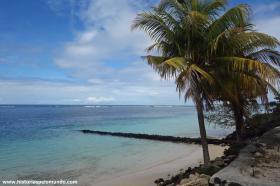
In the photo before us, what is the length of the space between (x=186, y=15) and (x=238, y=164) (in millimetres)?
4659

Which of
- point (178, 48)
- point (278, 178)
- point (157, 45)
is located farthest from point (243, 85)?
point (278, 178)

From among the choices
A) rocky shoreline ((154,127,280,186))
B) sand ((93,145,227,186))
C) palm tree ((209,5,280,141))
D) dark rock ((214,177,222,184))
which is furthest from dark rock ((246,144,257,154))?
sand ((93,145,227,186))

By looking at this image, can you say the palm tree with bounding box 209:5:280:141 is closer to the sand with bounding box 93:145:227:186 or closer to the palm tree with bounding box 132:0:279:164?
the palm tree with bounding box 132:0:279:164

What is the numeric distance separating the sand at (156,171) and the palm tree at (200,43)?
3.85 m

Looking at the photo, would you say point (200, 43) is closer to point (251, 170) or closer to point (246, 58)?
point (246, 58)

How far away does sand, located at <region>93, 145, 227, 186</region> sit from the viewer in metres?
12.0

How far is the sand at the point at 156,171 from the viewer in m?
12.0

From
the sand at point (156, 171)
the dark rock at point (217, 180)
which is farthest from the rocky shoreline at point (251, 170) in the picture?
the sand at point (156, 171)

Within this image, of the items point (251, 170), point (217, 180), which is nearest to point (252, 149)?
point (251, 170)

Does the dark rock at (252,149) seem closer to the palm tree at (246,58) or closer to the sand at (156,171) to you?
the palm tree at (246,58)

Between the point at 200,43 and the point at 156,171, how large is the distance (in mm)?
7309

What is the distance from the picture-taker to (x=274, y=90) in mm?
9211

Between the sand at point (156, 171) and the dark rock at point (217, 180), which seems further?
the sand at point (156, 171)

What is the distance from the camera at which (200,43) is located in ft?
29.4
